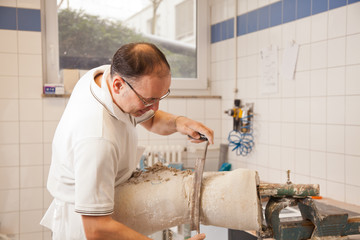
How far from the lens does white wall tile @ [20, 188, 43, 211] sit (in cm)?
293

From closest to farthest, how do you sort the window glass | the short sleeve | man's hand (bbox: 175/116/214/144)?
the short sleeve → man's hand (bbox: 175/116/214/144) → the window glass

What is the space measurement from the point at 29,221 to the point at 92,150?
2.21 meters

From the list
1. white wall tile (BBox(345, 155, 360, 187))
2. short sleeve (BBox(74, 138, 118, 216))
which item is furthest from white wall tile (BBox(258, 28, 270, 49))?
short sleeve (BBox(74, 138, 118, 216))

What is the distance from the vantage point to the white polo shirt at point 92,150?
1109mm

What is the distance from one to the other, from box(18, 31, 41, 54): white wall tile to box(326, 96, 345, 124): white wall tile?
221 cm

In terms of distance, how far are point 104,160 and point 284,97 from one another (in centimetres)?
180

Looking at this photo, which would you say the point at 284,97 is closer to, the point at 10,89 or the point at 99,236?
the point at 99,236

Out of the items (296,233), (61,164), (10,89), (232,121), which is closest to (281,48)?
(232,121)

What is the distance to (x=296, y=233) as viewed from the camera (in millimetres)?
1320

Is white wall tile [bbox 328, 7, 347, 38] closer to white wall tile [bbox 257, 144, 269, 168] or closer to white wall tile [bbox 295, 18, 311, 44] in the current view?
white wall tile [bbox 295, 18, 311, 44]

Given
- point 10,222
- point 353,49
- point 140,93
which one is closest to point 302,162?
point 353,49

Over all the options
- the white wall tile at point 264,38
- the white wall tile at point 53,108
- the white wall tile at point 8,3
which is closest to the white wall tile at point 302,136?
the white wall tile at point 264,38

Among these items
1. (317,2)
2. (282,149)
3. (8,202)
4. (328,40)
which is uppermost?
(317,2)

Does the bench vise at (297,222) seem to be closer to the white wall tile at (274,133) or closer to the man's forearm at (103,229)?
the man's forearm at (103,229)
